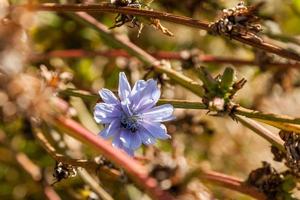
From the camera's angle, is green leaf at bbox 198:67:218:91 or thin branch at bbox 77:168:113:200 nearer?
green leaf at bbox 198:67:218:91

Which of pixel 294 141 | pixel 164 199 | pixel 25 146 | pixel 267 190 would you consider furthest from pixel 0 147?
pixel 164 199

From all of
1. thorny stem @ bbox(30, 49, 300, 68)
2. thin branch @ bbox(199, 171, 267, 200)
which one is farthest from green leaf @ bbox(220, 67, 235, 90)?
thorny stem @ bbox(30, 49, 300, 68)

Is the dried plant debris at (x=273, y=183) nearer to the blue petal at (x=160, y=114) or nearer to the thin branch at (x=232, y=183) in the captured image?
the thin branch at (x=232, y=183)

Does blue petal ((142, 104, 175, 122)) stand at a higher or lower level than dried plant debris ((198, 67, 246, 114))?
lower

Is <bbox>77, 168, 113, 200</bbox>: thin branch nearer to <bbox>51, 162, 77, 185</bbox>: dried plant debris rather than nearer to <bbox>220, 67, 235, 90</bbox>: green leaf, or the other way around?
<bbox>51, 162, 77, 185</bbox>: dried plant debris

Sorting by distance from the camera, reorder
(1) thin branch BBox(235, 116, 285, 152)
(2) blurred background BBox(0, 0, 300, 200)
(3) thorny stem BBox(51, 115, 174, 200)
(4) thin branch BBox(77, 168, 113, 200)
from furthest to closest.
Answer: (2) blurred background BBox(0, 0, 300, 200)
(4) thin branch BBox(77, 168, 113, 200)
(1) thin branch BBox(235, 116, 285, 152)
(3) thorny stem BBox(51, 115, 174, 200)

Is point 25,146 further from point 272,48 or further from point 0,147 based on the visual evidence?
point 272,48

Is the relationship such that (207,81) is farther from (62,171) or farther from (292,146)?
(62,171)
